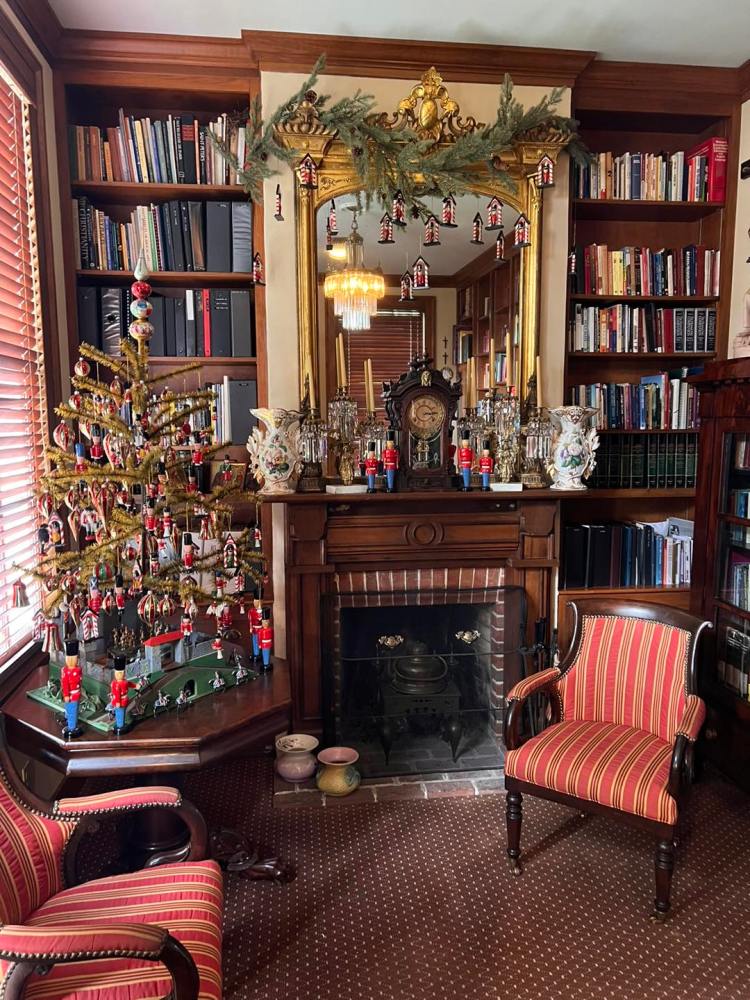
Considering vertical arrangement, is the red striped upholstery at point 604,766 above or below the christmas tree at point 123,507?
below

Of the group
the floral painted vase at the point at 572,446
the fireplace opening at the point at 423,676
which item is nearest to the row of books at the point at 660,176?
the floral painted vase at the point at 572,446

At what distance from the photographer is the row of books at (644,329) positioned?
3.10m

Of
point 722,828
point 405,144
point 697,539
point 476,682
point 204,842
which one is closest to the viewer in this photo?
point 204,842

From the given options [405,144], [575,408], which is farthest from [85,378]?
Result: [575,408]

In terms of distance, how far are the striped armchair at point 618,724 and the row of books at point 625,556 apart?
520 mm

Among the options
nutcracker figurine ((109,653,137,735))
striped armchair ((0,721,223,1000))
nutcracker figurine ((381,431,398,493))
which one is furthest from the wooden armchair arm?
nutcracker figurine ((381,431,398,493))

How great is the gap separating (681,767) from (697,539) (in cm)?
124

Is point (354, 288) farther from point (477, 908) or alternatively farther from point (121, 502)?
point (477, 908)

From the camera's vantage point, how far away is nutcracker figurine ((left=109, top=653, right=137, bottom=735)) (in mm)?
→ 1815

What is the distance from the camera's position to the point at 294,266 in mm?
2799

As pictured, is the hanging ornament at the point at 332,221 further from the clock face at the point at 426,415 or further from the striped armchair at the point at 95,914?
the striped armchair at the point at 95,914

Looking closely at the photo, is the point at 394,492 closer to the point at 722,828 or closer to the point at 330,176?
the point at 330,176

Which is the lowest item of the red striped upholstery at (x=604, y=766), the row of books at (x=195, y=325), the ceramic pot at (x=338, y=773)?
the ceramic pot at (x=338, y=773)

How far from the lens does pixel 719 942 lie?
76.3 inches
